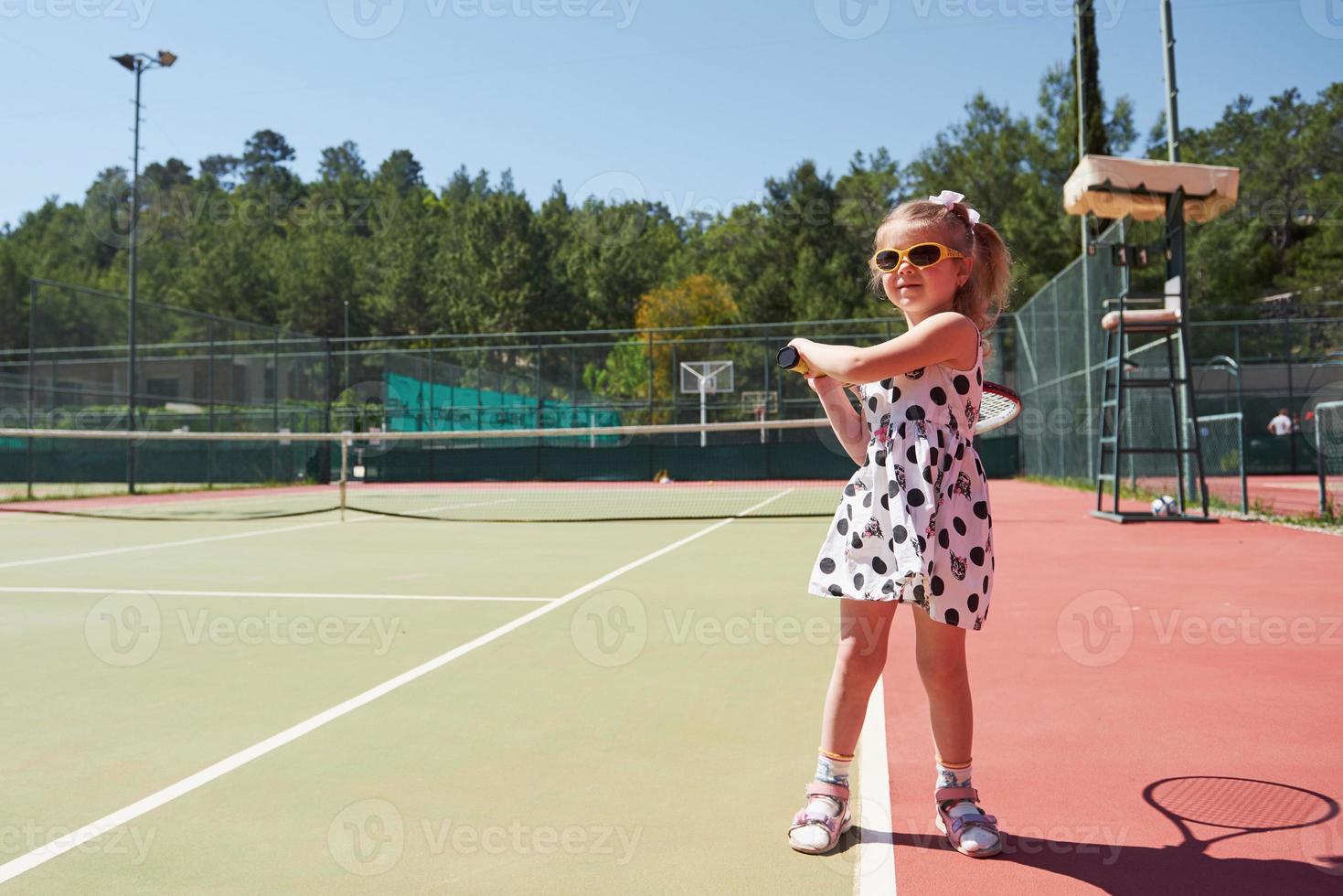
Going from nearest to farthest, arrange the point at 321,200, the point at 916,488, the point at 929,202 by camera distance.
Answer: the point at 916,488 < the point at 929,202 < the point at 321,200

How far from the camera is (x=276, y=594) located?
20.8 feet

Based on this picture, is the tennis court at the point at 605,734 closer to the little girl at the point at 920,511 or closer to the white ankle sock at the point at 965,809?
the white ankle sock at the point at 965,809

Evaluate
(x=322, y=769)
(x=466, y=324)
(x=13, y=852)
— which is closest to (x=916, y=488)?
(x=322, y=769)

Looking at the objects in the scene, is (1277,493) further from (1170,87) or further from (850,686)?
(850,686)

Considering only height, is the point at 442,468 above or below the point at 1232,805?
above

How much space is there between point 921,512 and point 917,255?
0.59m

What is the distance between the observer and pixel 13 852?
2322mm

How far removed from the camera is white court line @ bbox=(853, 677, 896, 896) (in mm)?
2168

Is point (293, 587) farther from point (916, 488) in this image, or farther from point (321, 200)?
point (321, 200)

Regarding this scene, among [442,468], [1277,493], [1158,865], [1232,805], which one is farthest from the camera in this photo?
[442,468]

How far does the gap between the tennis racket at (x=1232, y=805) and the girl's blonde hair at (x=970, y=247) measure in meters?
1.24

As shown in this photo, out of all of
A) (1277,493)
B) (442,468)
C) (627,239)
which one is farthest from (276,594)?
(627,239)

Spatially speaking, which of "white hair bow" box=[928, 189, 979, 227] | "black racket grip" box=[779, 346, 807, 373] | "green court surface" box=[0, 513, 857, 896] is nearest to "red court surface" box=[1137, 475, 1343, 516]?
"green court surface" box=[0, 513, 857, 896]

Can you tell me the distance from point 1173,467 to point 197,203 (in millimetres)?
87230
